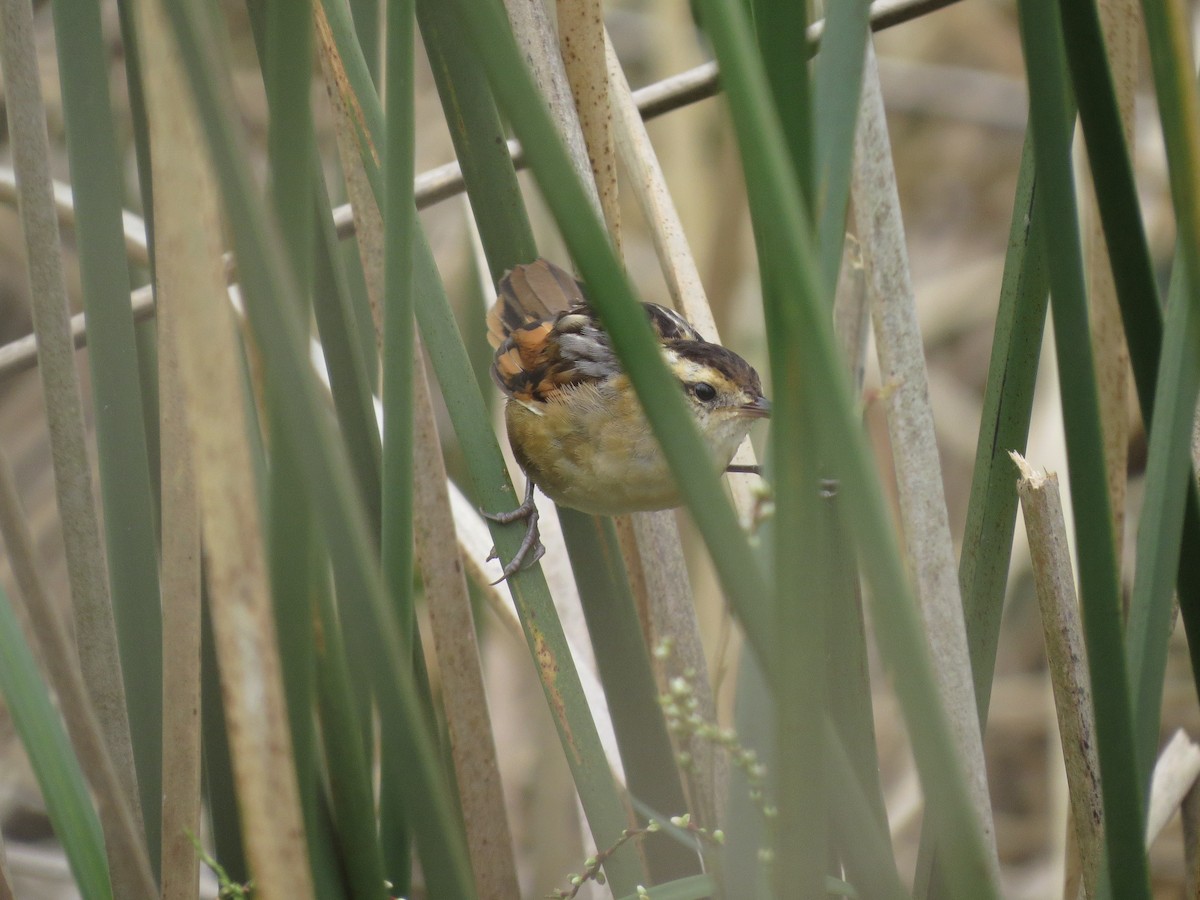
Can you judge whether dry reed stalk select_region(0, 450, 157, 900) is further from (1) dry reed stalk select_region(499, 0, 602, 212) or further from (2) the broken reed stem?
(2) the broken reed stem

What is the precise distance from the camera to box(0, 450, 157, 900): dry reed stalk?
1190 millimetres

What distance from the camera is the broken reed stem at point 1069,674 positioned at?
136cm

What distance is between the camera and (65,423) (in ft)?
4.68

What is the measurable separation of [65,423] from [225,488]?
0.65 meters

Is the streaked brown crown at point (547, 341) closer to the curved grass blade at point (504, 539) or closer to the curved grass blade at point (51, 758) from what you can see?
the curved grass blade at point (504, 539)

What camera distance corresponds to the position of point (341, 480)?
85cm

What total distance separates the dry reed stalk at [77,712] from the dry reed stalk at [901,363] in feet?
3.17

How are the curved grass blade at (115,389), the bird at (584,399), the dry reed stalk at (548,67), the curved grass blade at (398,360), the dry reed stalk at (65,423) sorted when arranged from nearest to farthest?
1. the curved grass blade at (398,360)
2. the curved grass blade at (115,389)
3. the dry reed stalk at (65,423)
4. the dry reed stalk at (548,67)
5. the bird at (584,399)

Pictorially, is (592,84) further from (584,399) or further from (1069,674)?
(1069,674)

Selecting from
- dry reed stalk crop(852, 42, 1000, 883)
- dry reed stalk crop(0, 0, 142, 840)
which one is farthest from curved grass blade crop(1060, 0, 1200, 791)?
dry reed stalk crop(0, 0, 142, 840)

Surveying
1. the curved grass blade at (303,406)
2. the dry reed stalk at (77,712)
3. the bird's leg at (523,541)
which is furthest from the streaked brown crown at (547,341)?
the curved grass blade at (303,406)

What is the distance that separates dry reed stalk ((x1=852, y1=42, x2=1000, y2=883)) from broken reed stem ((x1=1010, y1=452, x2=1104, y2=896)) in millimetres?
119

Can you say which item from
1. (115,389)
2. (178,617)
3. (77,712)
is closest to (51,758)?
(77,712)

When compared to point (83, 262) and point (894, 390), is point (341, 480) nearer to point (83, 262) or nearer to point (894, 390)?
point (83, 262)
